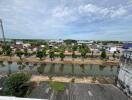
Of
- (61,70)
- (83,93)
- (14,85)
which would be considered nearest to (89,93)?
(83,93)

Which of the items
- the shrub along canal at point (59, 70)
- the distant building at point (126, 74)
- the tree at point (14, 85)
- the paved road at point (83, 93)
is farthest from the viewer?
the shrub along canal at point (59, 70)

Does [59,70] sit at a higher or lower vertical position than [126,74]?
lower

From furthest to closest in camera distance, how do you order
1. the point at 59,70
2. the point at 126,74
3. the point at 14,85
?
the point at 59,70 → the point at 126,74 → the point at 14,85

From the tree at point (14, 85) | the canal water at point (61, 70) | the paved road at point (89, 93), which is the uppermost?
the tree at point (14, 85)

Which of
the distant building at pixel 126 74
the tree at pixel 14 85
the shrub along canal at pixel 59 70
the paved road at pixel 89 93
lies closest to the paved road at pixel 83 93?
the paved road at pixel 89 93

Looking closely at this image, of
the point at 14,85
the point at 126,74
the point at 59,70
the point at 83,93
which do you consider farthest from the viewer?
the point at 59,70

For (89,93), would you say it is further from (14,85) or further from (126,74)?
(14,85)

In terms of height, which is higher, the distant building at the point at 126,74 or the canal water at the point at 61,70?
the distant building at the point at 126,74

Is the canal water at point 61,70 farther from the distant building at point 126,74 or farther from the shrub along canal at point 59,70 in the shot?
the distant building at point 126,74

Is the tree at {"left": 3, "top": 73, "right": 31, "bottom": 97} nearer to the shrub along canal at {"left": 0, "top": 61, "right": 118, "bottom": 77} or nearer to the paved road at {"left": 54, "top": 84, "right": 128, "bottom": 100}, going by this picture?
the paved road at {"left": 54, "top": 84, "right": 128, "bottom": 100}

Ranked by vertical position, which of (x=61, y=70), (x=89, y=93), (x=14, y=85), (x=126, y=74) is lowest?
(x=61, y=70)

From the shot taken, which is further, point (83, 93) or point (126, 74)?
point (126, 74)

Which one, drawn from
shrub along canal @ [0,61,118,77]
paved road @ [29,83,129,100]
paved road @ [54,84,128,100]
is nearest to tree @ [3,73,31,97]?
paved road @ [29,83,129,100]
